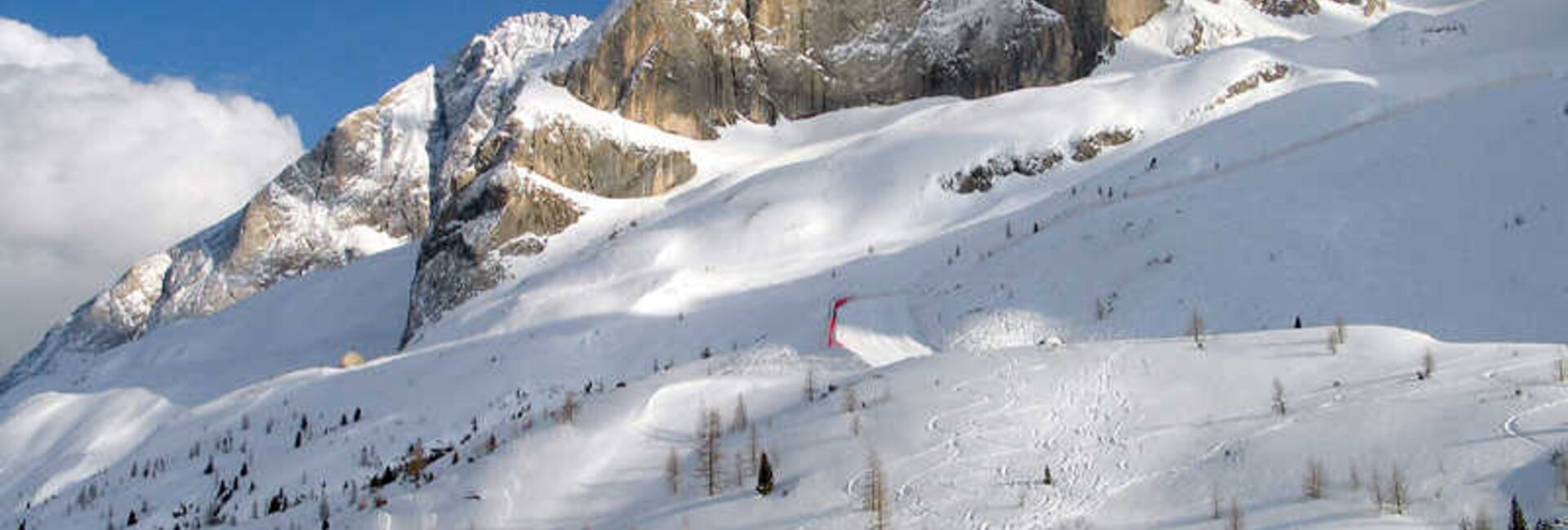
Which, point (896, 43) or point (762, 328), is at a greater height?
point (896, 43)

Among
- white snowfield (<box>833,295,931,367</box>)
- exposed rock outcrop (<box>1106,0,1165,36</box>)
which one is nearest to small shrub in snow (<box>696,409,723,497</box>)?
white snowfield (<box>833,295,931,367</box>)

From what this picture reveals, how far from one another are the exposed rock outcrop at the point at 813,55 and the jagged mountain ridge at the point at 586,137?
11cm

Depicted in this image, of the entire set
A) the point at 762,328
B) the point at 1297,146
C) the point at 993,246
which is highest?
the point at 1297,146

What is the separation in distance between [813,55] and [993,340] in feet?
192

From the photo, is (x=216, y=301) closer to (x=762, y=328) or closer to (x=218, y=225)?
(x=218, y=225)

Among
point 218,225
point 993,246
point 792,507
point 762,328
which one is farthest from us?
point 218,225

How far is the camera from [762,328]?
130 feet

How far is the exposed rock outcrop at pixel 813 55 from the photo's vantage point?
80.8 meters

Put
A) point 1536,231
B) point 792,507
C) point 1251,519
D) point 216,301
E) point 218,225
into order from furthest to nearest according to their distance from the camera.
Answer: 1. point 218,225
2. point 216,301
3. point 1536,231
4. point 792,507
5. point 1251,519

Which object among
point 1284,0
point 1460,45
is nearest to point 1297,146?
point 1460,45

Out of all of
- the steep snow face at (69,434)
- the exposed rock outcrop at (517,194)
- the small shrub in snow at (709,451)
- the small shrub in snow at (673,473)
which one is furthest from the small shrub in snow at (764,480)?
the exposed rock outcrop at (517,194)

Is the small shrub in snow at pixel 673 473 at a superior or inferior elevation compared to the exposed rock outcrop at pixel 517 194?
inferior

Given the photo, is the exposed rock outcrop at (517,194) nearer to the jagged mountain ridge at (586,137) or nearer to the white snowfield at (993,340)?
the jagged mountain ridge at (586,137)

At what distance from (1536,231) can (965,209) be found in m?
27.9
